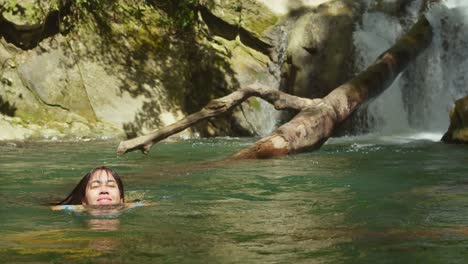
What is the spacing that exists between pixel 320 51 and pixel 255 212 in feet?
43.3

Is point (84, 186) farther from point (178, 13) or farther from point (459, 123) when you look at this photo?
point (178, 13)

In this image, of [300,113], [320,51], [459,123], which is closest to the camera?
[300,113]

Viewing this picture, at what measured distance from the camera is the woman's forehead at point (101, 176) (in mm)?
7605

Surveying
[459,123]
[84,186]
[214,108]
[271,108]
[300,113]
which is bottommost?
[84,186]

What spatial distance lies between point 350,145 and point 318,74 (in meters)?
4.98

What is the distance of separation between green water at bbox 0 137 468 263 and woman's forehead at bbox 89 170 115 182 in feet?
1.44

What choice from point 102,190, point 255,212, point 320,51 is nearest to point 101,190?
point 102,190

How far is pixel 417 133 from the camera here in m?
18.5

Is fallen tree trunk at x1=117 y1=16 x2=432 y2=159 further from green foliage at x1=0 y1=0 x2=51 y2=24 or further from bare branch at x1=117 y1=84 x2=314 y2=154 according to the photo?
green foliage at x1=0 y1=0 x2=51 y2=24

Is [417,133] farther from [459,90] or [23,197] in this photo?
[23,197]

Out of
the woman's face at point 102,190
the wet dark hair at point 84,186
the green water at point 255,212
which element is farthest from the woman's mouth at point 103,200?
the green water at point 255,212

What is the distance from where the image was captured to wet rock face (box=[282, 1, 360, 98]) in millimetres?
19922

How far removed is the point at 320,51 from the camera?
2012 centimetres

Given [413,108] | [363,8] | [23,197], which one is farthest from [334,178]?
[363,8]
